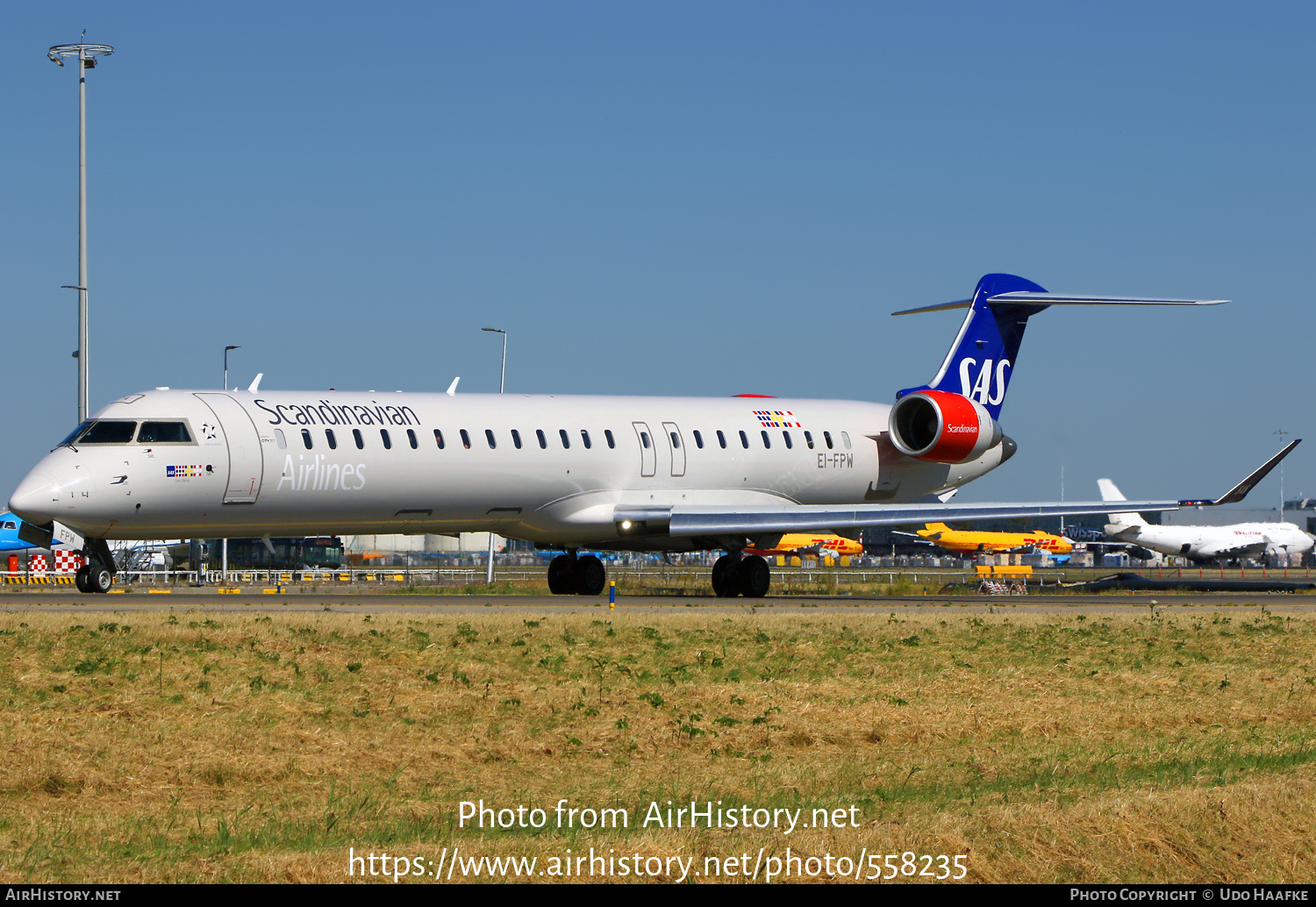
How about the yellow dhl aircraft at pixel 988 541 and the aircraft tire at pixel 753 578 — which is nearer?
the aircraft tire at pixel 753 578

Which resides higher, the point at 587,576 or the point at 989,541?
the point at 989,541

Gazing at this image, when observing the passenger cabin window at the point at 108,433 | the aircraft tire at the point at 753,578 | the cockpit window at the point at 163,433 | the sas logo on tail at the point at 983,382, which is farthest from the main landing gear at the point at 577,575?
the passenger cabin window at the point at 108,433

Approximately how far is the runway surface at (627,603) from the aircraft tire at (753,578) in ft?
1.53

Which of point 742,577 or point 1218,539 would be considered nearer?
point 742,577

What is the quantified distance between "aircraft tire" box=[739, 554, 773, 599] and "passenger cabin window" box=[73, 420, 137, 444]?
569 inches

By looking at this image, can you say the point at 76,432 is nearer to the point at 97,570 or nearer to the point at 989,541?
the point at 97,570

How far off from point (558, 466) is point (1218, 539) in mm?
67363

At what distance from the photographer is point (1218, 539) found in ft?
299

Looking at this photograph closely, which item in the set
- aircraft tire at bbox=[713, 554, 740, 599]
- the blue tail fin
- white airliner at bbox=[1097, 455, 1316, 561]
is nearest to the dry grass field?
aircraft tire at bbox=[713, 554, 740, 599]

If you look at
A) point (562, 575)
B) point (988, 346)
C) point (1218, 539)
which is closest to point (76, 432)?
point (562, 575)

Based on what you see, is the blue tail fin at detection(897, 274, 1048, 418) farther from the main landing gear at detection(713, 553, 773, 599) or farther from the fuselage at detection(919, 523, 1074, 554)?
the fuselage at detection(919, 523, 1074, 554)

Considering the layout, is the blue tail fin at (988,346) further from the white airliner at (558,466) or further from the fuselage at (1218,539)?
the fuselage at (1218,539)

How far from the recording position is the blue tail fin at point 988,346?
4025 cm

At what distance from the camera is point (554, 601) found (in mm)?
31578
